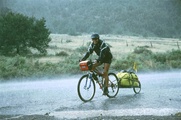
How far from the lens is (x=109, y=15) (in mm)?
118125

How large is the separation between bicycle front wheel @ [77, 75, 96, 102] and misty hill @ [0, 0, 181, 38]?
95.6 metres

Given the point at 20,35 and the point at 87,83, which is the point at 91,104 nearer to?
the point at 87,83

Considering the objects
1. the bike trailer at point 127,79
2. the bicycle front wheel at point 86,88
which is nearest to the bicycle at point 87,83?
the bicycle front wheel at point 86,88

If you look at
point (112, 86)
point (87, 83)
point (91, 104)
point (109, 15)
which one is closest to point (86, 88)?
point (87, 83)

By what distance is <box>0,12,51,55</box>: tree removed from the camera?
4028 cm

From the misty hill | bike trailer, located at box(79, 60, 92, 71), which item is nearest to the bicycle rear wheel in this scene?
bike trailer, located at box(79, 60, 92, 71)

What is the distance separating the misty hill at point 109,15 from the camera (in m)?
109

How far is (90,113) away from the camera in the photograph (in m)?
7.37

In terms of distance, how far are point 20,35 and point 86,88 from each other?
33.5 m

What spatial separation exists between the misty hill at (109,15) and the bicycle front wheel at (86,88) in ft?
314

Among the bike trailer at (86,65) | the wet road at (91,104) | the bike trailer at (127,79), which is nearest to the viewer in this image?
the wet road at (91,104)

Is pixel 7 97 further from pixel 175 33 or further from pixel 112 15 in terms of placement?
pixel 112 15

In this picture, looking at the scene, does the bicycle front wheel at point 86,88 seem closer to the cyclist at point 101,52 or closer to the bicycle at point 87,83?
the bicycle at point 87,83

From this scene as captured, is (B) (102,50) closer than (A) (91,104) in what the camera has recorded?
No
